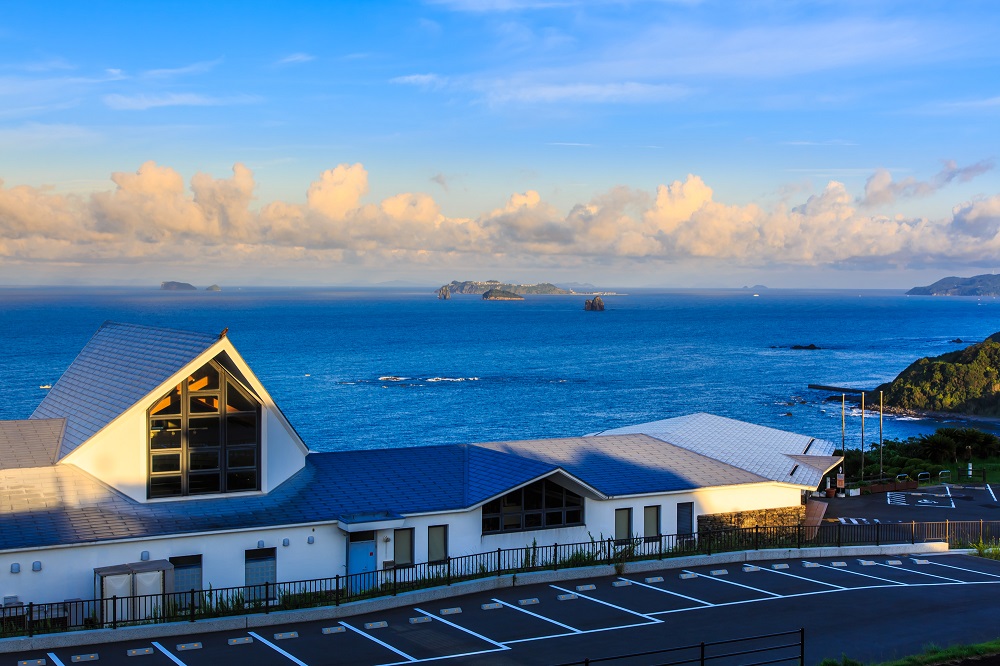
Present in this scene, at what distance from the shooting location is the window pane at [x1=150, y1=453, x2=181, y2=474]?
2769 cm

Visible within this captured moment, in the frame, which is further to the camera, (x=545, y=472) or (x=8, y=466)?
(x=545, y=472)

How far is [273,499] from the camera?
93.4 ft

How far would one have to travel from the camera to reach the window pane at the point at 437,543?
28.6m

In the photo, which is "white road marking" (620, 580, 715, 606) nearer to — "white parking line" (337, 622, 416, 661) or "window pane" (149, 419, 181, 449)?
"white parking line" (337, 622, 416, 661)

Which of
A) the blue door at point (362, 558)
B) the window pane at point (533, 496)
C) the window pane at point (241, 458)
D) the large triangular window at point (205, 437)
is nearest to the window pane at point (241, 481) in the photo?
the large triangular window at point (205, 437)

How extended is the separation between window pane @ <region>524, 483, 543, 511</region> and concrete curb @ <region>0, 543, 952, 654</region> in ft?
12.3

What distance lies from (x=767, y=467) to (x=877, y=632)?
62.1ft

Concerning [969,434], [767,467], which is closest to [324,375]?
[969,434]

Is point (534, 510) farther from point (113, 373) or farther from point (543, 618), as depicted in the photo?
point (113, 373)

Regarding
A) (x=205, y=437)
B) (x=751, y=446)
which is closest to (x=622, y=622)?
(x=205, y=437)

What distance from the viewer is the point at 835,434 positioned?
97.6 m

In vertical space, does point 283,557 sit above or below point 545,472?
below

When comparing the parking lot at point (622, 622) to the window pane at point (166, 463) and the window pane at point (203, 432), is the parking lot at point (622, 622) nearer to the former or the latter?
the window pane at point (166, 463)

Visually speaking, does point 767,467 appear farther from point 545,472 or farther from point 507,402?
point 507,402
